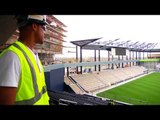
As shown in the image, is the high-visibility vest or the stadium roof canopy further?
the stadium roof canopy

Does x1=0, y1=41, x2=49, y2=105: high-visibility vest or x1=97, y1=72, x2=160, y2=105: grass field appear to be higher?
x1=0, y1=41, x2=49, y2=105: high-visibility vest

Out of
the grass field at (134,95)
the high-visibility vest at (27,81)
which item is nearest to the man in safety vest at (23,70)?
the high-visibility vest at (27,81)

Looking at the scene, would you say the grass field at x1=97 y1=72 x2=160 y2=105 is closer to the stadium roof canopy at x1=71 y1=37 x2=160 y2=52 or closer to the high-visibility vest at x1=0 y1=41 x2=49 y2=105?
the stadium roof canopy at x1=71 y1=37 x2=160 y2=52

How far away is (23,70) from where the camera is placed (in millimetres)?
764

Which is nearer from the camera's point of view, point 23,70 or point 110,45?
point 23,70

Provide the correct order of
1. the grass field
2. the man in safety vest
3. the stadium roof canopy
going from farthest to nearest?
1. the stadium roof canopy
2. the grass field
3. the man in safety vest

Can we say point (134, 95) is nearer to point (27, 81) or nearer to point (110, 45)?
point (110, 45)

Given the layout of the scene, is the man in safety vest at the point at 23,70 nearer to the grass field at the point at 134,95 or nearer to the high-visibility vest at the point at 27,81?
the high-visibility vest at the point at 27,81

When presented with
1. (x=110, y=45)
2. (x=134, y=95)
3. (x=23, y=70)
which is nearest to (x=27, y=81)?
(x=23, y=70)

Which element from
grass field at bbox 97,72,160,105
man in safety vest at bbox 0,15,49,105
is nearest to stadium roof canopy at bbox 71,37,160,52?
grass field at bbox 97,72,160,105

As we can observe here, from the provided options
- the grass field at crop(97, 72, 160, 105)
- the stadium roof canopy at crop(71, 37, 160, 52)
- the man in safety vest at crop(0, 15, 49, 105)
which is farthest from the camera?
the stadium roof canopy at crop(71, 37, 160, 52)

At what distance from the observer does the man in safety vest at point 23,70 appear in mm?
709

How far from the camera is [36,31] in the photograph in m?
0.94

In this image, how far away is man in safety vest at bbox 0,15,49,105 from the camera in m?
0.71
